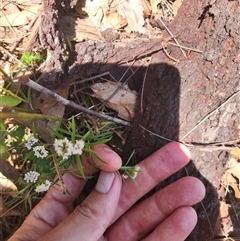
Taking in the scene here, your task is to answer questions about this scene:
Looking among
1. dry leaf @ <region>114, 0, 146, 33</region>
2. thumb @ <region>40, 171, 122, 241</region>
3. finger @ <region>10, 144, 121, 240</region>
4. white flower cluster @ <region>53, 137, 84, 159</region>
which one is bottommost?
finger @ <region>10, 144, 121, 240</region>

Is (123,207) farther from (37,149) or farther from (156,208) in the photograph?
(37,149)

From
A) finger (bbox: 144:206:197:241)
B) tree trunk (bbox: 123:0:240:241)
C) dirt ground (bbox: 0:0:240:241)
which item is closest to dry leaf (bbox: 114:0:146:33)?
dirt ground (bbox: 0:0:240:241)

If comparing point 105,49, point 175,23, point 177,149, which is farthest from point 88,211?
point 175,23

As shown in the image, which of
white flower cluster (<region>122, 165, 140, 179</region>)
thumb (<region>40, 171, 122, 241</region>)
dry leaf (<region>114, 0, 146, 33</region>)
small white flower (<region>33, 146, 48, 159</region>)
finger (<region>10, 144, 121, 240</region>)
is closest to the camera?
small white flower (<region>33, 146, 48, 159</region>)

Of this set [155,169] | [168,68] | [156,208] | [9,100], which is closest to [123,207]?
[156,208]

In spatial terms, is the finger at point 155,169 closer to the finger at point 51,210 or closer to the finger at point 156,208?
the finger at point 156,208

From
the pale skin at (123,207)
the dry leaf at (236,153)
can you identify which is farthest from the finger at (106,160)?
the dry leaf at (236,153)

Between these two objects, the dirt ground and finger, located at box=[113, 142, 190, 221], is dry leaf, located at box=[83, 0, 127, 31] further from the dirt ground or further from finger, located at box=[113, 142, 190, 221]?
finger, located at box=[113, 142, 190, 221]
